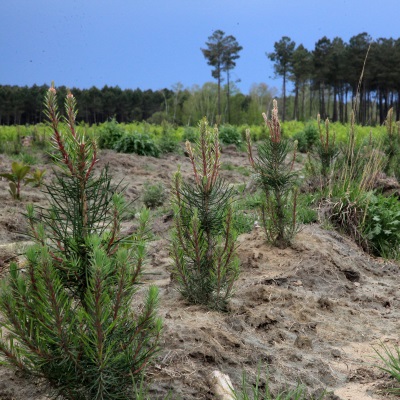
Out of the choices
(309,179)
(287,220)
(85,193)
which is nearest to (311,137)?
(309,179)

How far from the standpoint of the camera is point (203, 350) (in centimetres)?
321

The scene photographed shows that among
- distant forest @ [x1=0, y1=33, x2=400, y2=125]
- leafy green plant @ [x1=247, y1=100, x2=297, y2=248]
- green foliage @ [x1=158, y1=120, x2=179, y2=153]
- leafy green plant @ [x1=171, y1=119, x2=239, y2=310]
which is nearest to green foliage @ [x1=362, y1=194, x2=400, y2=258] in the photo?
leafy green plant @ [x1=247, y1=100, x2=297, y2=248]

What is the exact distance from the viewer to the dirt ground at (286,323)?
3.12m

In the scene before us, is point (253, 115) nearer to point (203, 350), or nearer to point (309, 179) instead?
point (309, 179)

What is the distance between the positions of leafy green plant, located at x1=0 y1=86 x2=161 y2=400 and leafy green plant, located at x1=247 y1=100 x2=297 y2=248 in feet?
9.57

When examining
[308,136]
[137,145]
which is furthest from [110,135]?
[308,136]

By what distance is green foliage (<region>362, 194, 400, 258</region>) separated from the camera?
699cm

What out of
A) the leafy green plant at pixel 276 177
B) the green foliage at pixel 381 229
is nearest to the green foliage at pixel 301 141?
the green foliage at pixel 381 229

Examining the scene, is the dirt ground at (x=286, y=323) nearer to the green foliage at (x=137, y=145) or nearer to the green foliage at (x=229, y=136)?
the green foliage at (x=137, y=145)

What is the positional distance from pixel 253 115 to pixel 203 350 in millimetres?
63876

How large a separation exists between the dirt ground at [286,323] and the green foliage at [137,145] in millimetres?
6948

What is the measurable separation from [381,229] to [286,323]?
331cm

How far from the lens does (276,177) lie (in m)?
5.36

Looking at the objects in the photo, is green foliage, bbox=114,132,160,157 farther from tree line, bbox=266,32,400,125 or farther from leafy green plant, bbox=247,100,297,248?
tree line, bbox=266,32,400,125
